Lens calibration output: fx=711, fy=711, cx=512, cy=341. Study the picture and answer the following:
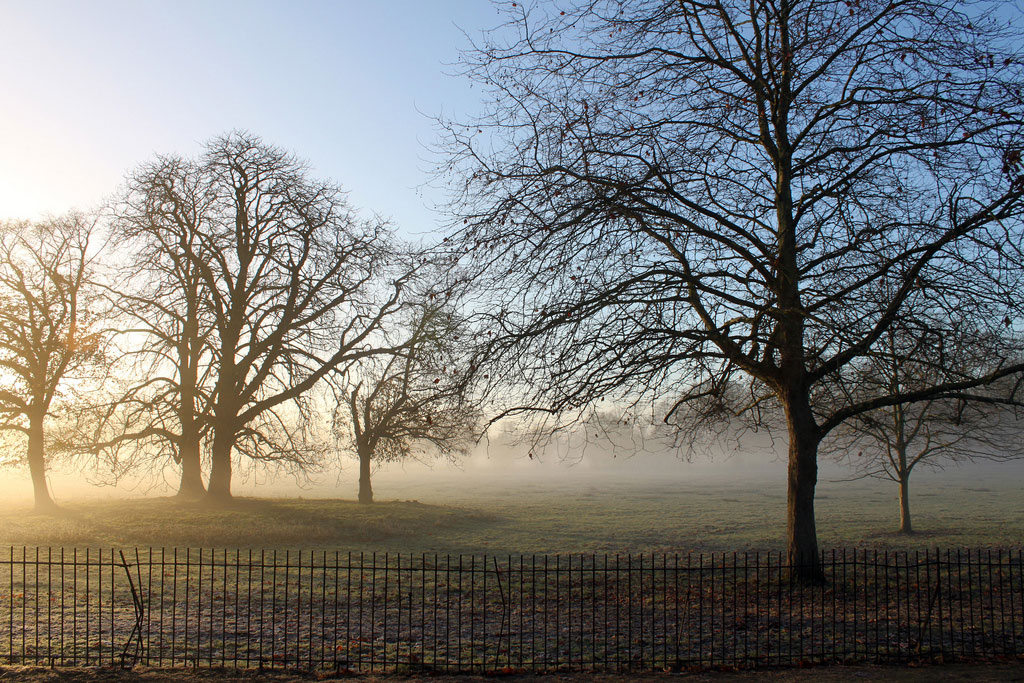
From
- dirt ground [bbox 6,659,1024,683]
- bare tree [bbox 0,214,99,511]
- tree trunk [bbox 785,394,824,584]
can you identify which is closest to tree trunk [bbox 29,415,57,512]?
bare tree [bbox 0,214,99,511]

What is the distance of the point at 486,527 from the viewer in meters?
30.3

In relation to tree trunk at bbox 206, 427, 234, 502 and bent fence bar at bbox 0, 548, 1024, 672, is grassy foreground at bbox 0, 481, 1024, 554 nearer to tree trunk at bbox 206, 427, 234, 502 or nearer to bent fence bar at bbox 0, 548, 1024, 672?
tree trunk at bbox 206, 427, 234, 502

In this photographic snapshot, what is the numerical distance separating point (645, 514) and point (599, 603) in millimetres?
26530

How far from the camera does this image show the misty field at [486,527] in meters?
22.0

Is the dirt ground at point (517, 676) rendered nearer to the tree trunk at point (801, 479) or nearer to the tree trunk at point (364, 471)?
the tree trunk at point (801, 479)

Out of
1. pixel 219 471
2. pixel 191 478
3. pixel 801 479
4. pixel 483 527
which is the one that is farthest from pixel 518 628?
pixel 191 478

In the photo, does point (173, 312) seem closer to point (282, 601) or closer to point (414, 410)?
point (282, 601)

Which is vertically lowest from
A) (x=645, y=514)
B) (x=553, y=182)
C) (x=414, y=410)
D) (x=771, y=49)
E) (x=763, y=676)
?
(x=645, y=514)

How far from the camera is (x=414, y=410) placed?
10.6 metres

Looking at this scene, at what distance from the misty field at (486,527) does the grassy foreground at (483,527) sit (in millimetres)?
53

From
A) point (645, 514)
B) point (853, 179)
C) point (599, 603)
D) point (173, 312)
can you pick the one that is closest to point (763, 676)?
point (599, 603)

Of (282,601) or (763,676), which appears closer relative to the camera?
(763,676)

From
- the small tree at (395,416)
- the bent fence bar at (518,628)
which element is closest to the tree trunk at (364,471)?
the small tree at (395,416)

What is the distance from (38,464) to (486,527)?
60.3ft
